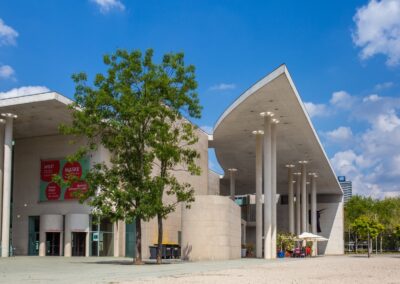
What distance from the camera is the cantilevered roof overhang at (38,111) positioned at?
1350 inches

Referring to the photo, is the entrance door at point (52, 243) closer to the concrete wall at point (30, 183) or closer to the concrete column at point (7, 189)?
the concrete wall at point (30, 183)

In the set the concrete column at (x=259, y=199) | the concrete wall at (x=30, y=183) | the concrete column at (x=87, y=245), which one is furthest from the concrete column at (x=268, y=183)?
the concrete wall at (x=30, y=183)

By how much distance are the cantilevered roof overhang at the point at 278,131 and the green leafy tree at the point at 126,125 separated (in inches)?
279

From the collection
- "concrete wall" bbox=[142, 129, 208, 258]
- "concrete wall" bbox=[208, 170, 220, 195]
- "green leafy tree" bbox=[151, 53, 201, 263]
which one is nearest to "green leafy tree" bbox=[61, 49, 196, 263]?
"green leafy tree" bbox=[151, 53, 201, 263]

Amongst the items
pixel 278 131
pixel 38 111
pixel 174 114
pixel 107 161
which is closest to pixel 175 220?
pixel 107 161

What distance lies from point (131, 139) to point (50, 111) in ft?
40.0

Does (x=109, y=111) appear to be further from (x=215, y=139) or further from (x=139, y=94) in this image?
(x=215, y=139)

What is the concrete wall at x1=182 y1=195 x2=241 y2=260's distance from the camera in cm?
3222

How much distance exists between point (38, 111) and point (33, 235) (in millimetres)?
11128

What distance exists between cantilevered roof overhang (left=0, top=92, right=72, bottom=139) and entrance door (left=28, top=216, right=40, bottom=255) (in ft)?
21.7

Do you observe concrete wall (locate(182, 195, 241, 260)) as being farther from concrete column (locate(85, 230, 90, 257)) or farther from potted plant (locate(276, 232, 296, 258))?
potted plant (locate(276, 232, 296, 258))

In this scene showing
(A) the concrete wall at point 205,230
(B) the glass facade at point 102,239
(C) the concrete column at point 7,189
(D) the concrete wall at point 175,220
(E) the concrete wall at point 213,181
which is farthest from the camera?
(E) the concrete wall at point 213,181

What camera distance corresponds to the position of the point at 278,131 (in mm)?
44375

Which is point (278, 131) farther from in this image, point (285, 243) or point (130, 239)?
point (130, 239)
